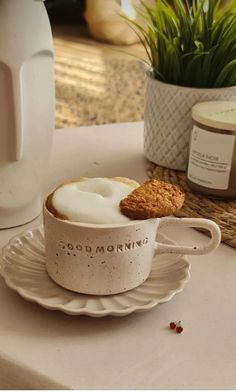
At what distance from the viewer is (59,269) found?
0.46m

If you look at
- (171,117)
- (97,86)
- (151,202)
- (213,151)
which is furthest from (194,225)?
(97,86)

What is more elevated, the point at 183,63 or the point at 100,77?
the point at 183,63

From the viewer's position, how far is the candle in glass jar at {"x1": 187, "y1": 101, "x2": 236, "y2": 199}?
59 centimetres

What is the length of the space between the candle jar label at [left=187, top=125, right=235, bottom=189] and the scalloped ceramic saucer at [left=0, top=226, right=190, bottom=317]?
111 millimetres

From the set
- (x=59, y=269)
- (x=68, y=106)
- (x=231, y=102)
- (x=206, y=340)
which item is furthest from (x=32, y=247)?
(x=68, y=106)

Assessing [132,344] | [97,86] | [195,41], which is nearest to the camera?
[132,344]

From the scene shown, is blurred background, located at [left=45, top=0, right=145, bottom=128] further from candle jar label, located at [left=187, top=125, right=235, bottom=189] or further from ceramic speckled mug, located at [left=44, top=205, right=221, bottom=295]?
ceramic speckled mug, located at [left=44, top=205, right=221, bottom=295]

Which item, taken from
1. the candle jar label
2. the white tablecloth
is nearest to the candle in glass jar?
the candle jar label

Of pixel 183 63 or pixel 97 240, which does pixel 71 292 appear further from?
pixel 183 63

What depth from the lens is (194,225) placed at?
1.53ft

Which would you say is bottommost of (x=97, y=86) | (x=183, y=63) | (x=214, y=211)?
(x=97, y=86)

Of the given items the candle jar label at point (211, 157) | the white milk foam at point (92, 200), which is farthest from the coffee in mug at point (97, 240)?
the candle jar label at point (211, 157)

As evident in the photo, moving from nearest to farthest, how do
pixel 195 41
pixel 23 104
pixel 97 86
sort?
pixel 23 104 < pixel 195 41 < pixel 97 86

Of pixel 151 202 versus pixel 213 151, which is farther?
pixel 213 151
